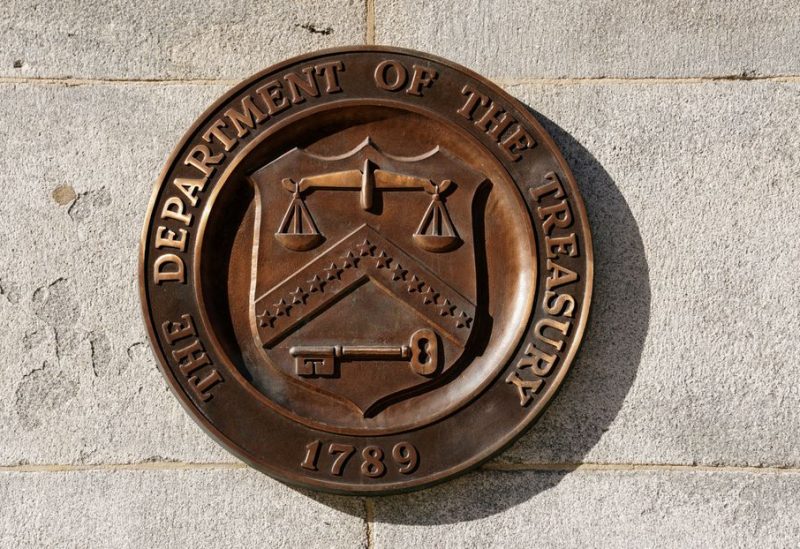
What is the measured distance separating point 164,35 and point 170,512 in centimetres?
180

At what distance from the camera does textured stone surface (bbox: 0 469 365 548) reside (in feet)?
10.7

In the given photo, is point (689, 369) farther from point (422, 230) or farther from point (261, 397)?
point (261, 397)

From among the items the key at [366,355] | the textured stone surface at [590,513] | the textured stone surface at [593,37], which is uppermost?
the textured stone surface at [593,37]

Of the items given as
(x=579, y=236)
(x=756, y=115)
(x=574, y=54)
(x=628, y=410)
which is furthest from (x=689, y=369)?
(x=574, y=54)

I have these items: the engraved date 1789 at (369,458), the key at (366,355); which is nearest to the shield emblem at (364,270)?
the key at (366,355)

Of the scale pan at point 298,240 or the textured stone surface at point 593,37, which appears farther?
the textured stone surface at point 593,37

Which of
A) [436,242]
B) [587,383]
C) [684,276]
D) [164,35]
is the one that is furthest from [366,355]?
[164,35]

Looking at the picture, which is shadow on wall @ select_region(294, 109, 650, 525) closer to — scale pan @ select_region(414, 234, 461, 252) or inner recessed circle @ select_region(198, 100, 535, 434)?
inner recessed circle @ select_region(198, 100, 535, 434)

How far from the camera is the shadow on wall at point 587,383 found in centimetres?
327

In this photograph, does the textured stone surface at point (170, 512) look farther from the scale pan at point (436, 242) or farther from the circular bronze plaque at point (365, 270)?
the scale pan at point (436, 242)

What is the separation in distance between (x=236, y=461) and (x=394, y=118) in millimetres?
1394

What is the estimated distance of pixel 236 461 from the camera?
3.28 meters

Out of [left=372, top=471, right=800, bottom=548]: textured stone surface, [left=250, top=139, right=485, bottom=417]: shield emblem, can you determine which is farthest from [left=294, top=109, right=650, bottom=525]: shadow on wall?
[left=250, top=139, right=485, bottom=417]: shield emblem

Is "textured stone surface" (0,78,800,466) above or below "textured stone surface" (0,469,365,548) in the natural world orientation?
above
